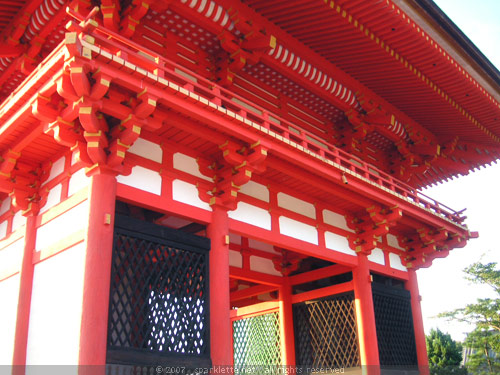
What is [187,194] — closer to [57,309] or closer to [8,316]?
[57,309]

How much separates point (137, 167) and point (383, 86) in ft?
22.6

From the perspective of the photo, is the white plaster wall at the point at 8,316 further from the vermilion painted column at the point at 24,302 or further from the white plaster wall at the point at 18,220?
the white plaster wall at the point at 18,220

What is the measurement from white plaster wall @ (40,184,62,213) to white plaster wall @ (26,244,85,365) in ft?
3.30

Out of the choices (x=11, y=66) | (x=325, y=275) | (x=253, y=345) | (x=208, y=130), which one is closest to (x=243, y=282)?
(x=253, y=345)

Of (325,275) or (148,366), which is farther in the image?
(325,275)

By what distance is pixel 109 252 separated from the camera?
23.8ft

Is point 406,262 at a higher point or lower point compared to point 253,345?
higher

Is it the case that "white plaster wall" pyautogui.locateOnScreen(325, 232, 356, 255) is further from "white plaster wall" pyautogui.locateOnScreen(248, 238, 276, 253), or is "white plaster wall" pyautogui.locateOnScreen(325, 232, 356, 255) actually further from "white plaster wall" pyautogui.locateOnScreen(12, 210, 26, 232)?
"white plaster wall" pyautogui.locateOnScreen(12, 210, 26, 232)

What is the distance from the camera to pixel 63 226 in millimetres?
8141

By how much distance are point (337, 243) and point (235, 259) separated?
8.50 ft

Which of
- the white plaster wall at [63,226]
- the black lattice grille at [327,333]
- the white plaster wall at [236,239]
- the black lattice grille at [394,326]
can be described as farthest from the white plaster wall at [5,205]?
the black lattice grille at [394,326]

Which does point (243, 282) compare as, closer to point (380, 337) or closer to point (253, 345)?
point (253, 345)

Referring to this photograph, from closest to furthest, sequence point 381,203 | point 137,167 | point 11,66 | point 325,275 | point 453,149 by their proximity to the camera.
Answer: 1. point 137,167
2. point 11,66
3. point 381,203
4. point 325,275
5. point 453,149

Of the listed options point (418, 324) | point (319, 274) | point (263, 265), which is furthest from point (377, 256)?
point (263, 265)
